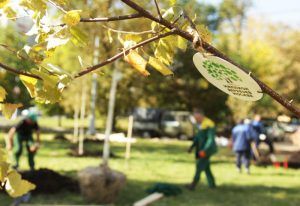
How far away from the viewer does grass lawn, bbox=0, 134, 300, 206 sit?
32.1 feet

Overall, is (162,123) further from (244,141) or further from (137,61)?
(137,61)

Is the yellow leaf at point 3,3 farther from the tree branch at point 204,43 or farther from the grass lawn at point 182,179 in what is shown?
the grass lawn at point 182,179

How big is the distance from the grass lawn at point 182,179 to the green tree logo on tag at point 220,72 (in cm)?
722

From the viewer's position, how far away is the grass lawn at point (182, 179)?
385 inches

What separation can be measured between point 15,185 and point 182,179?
11.3 meters

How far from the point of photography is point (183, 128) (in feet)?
98.8

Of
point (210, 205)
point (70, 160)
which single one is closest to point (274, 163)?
point (70, 160)

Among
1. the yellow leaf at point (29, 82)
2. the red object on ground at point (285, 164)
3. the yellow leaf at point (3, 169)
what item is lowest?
the red object on ground at point (285, 164)

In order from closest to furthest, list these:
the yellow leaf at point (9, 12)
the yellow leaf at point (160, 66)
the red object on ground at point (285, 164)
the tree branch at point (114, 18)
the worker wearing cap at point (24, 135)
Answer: the yellow leaf at point (9, 12)
the tree branch at point (114, 18)
the yellow leaf at point (160, 66)
the worker wearing cap at point (24, 135)
the red object on ground at point (285, 164)

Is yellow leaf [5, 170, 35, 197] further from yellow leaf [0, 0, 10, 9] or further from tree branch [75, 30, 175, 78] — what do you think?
yellow leaf [0, 0, 10, 9]

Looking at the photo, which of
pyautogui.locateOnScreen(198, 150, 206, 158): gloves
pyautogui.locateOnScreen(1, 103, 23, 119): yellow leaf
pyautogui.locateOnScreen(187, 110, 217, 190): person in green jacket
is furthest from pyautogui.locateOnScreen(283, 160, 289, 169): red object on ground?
pyautogui.locateOnScreen(1, 103, 23, 119): yellow leaf

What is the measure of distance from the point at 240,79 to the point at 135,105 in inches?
1227

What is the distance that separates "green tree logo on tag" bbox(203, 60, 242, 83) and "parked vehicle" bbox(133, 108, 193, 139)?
2811 centimetres

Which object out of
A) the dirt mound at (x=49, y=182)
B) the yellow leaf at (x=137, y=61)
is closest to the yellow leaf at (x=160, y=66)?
the yellow leaf at (x=137, y=61)
